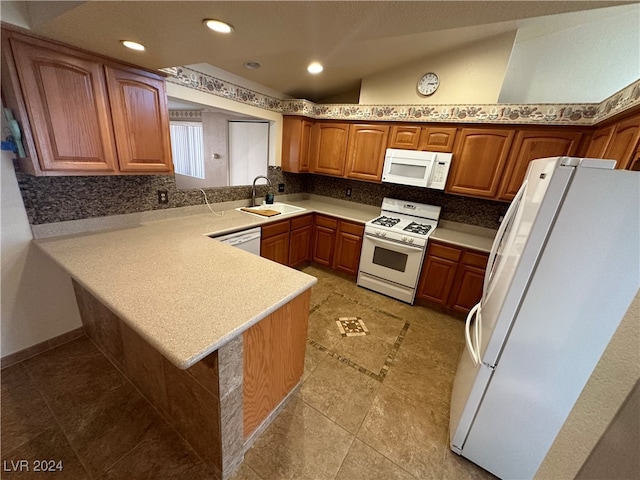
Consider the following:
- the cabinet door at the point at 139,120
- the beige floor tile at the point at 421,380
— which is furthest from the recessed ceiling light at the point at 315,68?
the beige floor tile at the point at 421,380

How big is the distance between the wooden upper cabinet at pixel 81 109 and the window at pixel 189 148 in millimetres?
2659

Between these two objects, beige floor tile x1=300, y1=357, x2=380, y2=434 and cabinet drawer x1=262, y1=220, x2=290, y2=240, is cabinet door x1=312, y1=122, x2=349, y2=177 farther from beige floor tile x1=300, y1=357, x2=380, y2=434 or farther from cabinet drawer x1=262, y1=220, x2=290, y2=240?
beige floor tile x1=300, y1=357, x2=380, y2=434

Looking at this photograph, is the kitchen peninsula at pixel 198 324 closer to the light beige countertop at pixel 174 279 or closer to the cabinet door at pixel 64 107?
the light beige countertop at pixel 174 279

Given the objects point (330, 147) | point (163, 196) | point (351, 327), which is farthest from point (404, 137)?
point (163, 196)

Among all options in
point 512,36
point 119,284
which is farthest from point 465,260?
point 119,284

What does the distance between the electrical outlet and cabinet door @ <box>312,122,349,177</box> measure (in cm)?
190

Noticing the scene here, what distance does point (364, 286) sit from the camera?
3.13 meters

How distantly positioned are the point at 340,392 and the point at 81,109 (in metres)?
2.43

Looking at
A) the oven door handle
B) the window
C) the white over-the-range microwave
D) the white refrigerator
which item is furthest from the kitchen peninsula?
the window

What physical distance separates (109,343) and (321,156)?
2921 mm

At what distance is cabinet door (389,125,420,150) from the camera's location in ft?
8.93

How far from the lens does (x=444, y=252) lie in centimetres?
257

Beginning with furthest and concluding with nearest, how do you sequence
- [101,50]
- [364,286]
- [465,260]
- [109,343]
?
[364,286] < [465,260] < [109,343] < [101,50]

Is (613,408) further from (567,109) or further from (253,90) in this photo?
(253,90)
